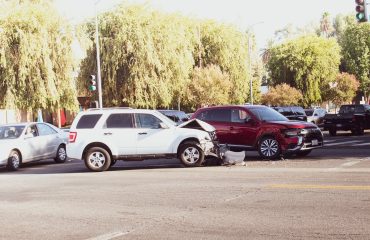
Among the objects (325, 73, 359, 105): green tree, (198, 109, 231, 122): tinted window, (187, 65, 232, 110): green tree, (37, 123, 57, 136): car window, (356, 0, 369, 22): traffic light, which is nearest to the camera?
(198, 109, 231, 122): tinted window

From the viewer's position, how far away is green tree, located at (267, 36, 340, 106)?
66812 mm

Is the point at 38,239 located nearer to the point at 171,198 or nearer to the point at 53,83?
the point at 171,198

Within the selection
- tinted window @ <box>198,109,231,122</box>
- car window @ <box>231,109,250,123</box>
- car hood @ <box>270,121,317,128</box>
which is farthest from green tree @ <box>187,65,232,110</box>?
car hood @ <box>270,121,317,128</box>

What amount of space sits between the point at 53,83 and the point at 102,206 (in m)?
26.8

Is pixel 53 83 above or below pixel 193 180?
above

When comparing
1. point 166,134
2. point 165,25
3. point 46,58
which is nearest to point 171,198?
point 166,134

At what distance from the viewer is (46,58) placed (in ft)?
114

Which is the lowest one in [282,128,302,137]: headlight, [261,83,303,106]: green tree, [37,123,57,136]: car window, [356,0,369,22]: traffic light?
[282,128,302,137]: headlight

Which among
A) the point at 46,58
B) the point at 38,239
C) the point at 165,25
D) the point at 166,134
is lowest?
the point at 38,239

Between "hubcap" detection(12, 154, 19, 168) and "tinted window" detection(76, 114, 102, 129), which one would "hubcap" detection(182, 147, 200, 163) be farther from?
"hubcap" detection(12, 154, 19, 168)

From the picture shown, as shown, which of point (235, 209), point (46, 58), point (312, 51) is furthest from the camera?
point (312, 51)

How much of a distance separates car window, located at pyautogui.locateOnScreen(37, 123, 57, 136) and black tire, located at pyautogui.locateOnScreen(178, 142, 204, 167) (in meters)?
5.89

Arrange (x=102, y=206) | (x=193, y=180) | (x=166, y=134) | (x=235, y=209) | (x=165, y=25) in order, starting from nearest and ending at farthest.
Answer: (x=235, y=209) < (x=102, y=206) < (x=193, y=180) < (x=166, y=134) < (x=165, y=25)

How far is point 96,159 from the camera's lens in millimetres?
16234
